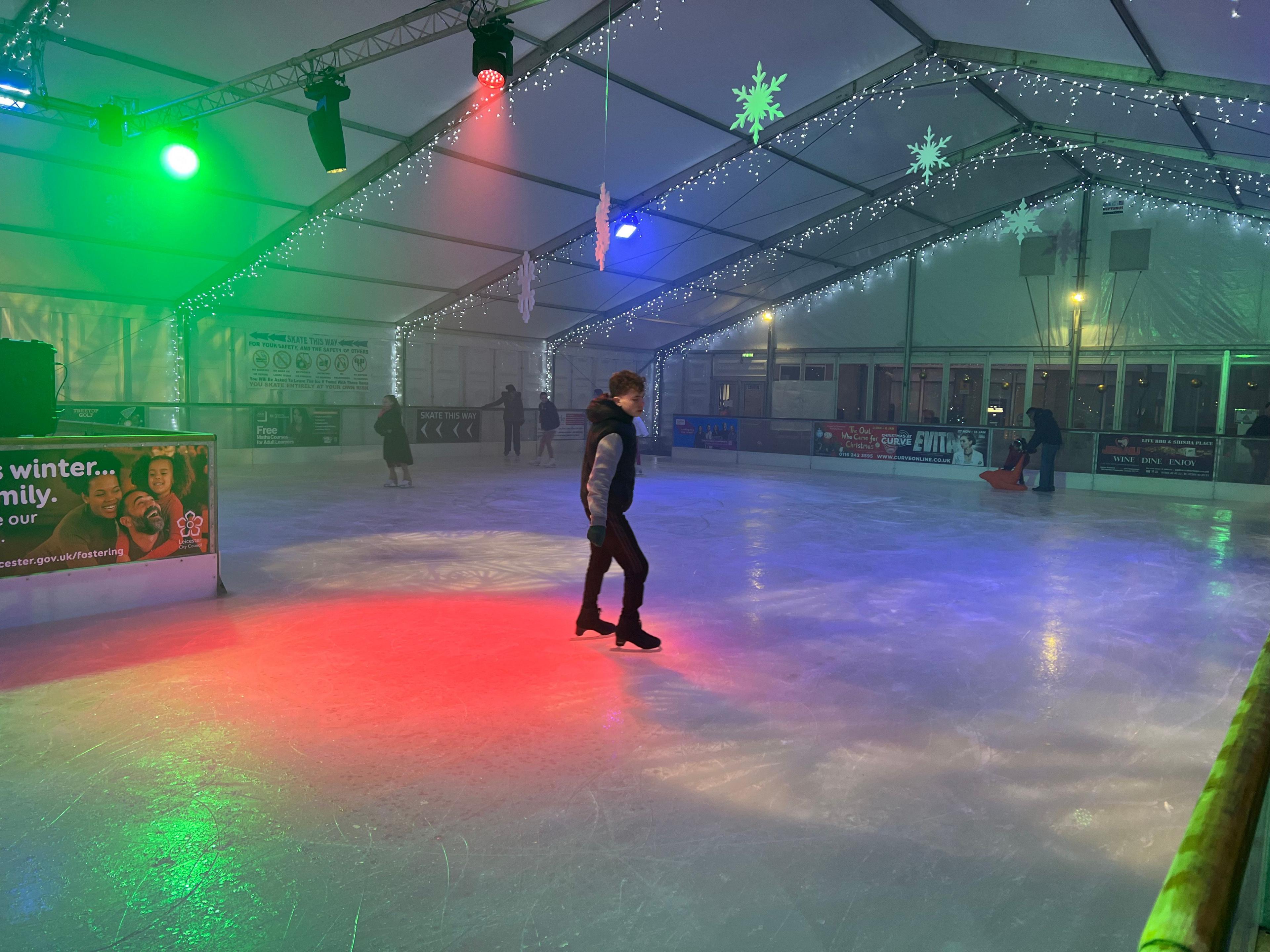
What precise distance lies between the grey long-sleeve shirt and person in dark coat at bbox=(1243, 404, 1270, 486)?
12714mm

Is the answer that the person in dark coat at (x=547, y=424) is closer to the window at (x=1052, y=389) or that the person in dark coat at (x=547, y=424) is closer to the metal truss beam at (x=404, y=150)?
the metal truss beam at (x=404, y=150)

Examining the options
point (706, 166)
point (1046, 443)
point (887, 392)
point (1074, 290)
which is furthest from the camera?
point (887, 392)

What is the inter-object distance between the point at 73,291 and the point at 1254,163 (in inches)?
679

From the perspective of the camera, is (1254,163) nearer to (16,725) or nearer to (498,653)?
(498,653)

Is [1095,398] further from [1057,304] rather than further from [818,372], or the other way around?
A: [818,372]

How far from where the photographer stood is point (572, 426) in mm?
20203

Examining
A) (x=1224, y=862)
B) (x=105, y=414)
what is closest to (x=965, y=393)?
(x=105, y=414)

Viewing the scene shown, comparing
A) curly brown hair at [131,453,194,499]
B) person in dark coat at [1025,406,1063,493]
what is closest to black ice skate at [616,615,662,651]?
curly brown hair at [131,453,194,499]

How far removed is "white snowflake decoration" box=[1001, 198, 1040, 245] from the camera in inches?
666

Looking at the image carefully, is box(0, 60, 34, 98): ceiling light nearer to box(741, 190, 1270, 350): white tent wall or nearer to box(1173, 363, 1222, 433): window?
box(741, 190, 1270, 350): white tent wall

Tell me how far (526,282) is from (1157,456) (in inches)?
440

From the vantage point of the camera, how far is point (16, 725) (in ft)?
10.3

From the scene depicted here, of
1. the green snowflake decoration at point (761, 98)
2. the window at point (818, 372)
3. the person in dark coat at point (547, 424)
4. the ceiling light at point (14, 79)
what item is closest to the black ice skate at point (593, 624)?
the green snowflake decoration at point (761, 98)

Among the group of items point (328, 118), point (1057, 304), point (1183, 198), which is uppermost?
point (1183, 198)
